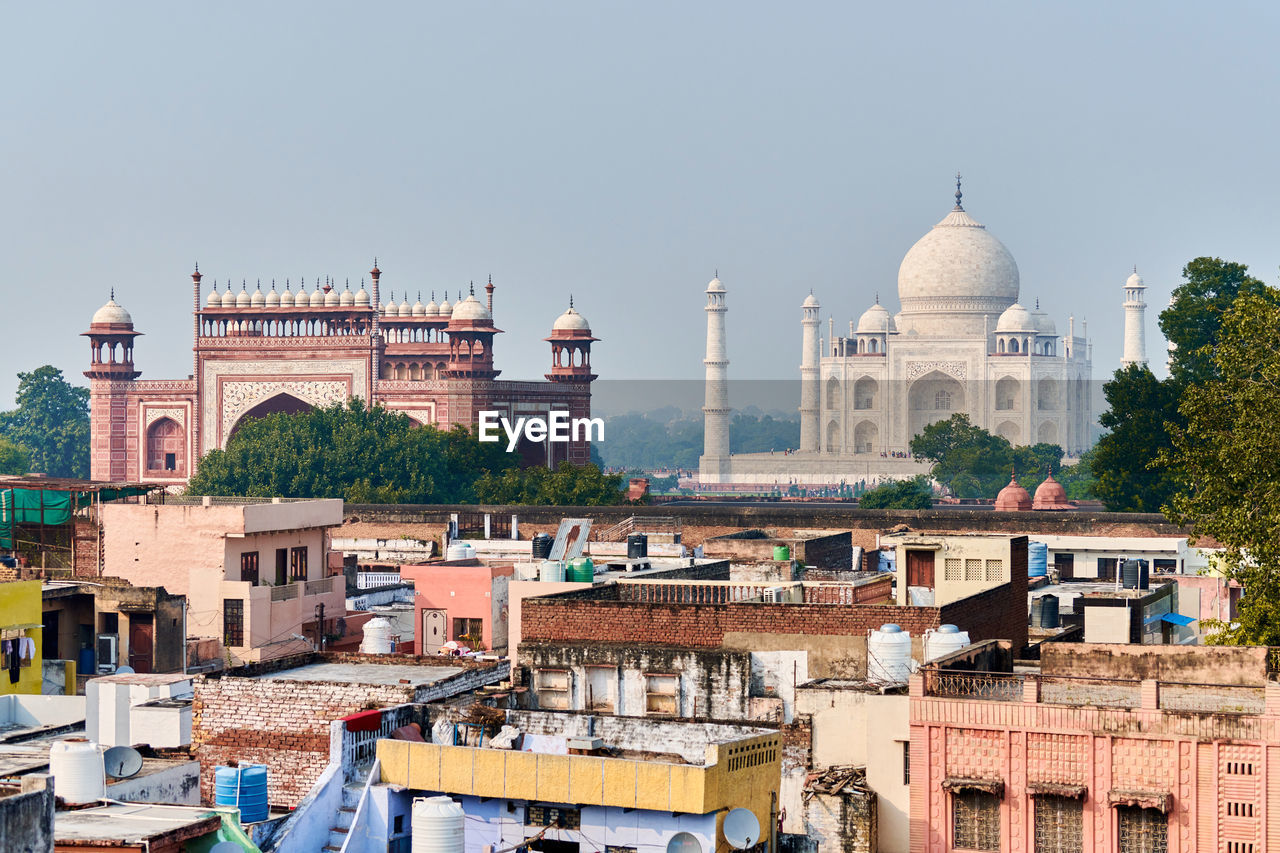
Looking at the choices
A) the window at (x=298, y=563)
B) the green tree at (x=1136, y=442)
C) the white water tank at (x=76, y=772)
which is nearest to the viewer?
the white water tank at (x=76, y=772)

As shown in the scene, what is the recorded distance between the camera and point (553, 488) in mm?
50156

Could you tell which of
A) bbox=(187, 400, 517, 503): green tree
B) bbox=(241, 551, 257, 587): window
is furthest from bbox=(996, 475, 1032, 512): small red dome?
bbox=(241, 551, 257, 587): window

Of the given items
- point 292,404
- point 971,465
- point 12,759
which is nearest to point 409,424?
point 292,404

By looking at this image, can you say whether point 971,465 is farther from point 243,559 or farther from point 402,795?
point 402,795

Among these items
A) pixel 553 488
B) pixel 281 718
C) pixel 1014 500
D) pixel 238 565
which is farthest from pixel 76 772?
pixel 1014 500

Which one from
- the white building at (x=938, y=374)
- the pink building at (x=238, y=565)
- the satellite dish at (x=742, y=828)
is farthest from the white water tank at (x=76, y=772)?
the white building at (x=938, y=374)

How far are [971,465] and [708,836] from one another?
62519 mm

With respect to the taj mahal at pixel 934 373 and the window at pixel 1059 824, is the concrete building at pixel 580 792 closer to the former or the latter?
the window at pixel 1059 824

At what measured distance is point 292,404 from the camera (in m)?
64.2

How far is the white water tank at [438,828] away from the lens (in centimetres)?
1006

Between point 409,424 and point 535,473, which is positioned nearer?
point 535,473

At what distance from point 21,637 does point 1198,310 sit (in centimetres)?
3314

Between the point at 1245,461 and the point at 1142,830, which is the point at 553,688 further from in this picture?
the point at 1245,461

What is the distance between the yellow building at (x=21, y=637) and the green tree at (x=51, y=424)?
70.1m
